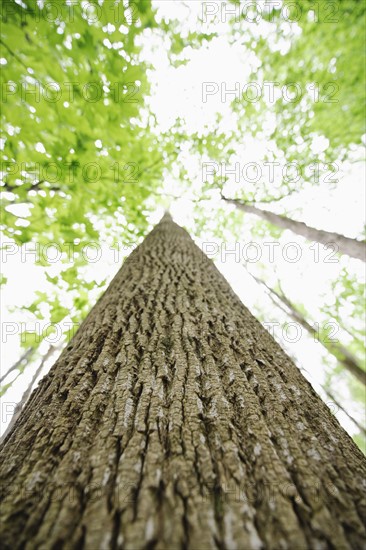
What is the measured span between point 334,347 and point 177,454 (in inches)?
365

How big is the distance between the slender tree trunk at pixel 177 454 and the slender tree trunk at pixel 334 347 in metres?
7.73

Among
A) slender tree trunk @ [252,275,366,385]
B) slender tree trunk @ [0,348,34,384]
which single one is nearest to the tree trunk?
slender tree trunk @ [252,275,366,385]

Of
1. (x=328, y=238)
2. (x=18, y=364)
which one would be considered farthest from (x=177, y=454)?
(x=18, y=364)

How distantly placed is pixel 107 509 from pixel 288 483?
53cm

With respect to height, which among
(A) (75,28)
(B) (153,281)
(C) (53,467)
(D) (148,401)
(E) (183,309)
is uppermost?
(A) (75,28)

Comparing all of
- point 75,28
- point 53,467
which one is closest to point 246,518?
point 53,467

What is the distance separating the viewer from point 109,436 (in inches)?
35.5

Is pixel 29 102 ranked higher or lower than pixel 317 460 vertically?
higher

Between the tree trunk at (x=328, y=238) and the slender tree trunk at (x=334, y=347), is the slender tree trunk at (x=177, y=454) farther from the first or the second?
the slender tree trunk at (x=334, y=347)

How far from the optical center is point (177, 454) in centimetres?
82

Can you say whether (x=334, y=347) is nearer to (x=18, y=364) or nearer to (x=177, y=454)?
(x=177, y=454)

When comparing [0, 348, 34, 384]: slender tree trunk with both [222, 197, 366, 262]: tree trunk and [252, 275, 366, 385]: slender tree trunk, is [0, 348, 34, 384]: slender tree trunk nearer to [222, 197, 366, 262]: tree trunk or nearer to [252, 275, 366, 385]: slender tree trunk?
[252, 275, 366, 385]: slender tree trunk

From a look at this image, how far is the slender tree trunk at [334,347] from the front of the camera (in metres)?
7.50

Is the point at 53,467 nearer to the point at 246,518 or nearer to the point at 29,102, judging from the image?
the point at 246,518
